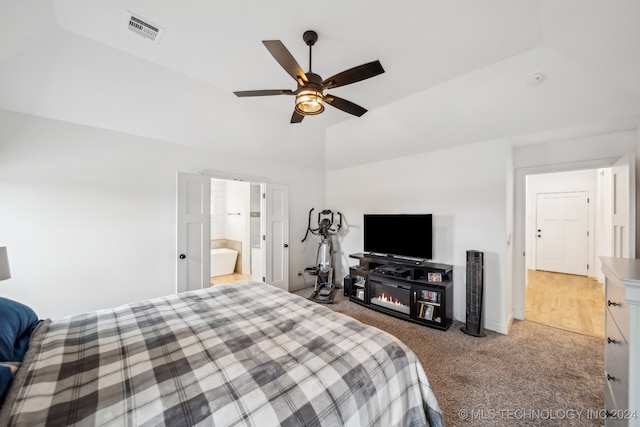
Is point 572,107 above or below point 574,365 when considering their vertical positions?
above

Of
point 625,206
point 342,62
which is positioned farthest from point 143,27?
point 625,206

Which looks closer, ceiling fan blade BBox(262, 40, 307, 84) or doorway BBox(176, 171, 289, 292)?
ceiling fan blade BBox(262, 40, 307, 84)

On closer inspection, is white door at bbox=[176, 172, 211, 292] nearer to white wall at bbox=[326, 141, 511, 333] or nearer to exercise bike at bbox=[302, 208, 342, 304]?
exercise bike at bbox=[302, 208, 342, 304]

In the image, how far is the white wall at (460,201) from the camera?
3.06m

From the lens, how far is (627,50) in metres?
Result: 1.70

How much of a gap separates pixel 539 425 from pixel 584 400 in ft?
1.84

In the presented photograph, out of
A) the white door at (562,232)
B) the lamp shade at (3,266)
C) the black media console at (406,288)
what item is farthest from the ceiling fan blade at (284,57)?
the white door at (562,232)

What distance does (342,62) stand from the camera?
7.72 feet

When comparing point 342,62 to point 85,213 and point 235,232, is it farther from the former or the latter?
point 235,232

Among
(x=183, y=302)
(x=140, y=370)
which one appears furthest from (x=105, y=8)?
(x=140, y=370)

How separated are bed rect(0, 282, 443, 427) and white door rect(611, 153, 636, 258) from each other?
2.87m

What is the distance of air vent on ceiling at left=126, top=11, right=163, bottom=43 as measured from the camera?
1871 millimetres

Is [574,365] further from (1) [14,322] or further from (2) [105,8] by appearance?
(2) [105,8]

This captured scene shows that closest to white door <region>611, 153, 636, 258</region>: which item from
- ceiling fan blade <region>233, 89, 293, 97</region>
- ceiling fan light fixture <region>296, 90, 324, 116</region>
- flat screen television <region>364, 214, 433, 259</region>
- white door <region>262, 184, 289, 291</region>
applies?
flat screen television <region>364, 214, 433, 259</region>
